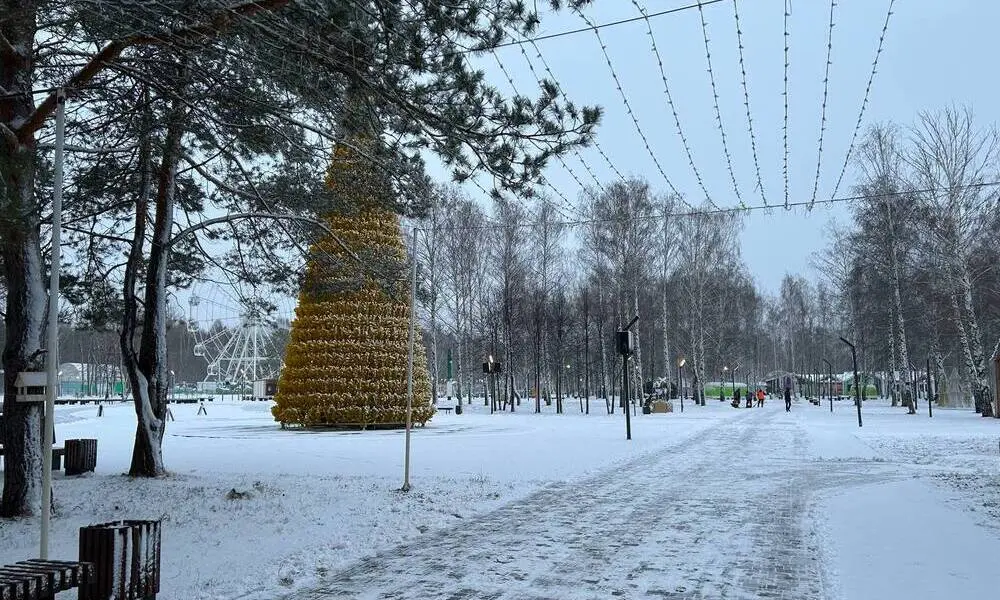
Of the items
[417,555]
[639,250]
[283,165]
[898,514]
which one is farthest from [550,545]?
[639,250]

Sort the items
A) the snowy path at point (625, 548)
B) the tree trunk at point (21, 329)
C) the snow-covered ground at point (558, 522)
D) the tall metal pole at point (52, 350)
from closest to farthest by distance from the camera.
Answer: the tall metal pole at point (52, 350) → the snowy path at point (625, 548) → the snow-covered ground at point (558, 522) → the tree trunk at point (21, 329)

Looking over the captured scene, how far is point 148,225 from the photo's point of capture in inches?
509

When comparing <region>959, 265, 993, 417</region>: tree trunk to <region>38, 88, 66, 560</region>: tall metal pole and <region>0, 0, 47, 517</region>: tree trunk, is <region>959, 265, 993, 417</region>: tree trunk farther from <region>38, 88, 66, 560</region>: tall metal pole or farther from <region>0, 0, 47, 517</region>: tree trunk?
<region>38, 88, 66, 560</region>: tall metal pole

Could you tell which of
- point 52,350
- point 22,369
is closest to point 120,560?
point 52,350

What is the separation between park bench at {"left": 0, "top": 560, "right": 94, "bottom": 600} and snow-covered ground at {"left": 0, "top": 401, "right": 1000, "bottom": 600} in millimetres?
1033

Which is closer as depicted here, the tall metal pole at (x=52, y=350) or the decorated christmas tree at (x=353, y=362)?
the tall metal pole at (x=52, y=350)

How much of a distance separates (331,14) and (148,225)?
862 centimetres

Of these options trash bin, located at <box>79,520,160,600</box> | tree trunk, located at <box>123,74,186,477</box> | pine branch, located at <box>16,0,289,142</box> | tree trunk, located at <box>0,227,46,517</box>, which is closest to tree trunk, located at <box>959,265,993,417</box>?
tree trunk, located at <box>123,74,186,477</box>

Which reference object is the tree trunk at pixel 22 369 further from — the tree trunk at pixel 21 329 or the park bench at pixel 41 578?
the park bench at pixel 41 578

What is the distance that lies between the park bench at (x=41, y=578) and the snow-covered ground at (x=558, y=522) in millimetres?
1033

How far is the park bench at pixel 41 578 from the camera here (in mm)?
3896

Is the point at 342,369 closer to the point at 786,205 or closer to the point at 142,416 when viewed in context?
the point at 142,416

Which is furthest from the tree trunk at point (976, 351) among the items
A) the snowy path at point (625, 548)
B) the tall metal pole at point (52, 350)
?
the tall metal pole at point (52, 350)

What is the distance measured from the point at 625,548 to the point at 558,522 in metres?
1.49
